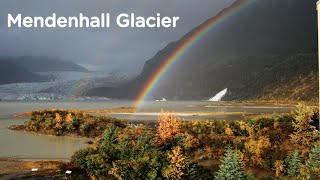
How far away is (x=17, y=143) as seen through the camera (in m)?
51.7

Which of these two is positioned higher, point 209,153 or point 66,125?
point 66,125

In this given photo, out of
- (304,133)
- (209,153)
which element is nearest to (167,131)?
(209,153)

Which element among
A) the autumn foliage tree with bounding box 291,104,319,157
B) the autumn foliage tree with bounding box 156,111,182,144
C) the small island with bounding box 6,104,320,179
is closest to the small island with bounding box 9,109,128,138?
the small island with bounding box 6,104,320,179

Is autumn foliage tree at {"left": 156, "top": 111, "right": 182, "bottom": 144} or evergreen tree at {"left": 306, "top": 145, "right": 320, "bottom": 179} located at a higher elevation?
autumn foliage tree at {"left": 156, "top": 111, "right": 182, "bottom": 144}

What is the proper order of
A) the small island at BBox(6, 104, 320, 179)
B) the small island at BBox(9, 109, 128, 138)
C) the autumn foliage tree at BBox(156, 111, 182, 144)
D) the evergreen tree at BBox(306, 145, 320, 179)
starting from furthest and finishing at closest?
1. the small island at BBox(9, 109, 128, 138)
2. the autumn foliage tree at BBox(156, 111, 182, 144)
3. the small island at BBox(6, 104, 320, 179)
4. the evergreen tree at BBox(306, 145, 320, 179)

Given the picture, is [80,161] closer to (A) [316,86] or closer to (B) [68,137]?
(B) [68,137]

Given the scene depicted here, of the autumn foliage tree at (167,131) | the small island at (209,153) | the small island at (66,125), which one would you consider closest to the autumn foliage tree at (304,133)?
the small island at (209,153)

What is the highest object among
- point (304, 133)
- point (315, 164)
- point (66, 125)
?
point (66, 125)

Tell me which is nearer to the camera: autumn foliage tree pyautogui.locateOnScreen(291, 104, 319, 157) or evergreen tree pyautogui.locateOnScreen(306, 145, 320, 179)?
evergreen tree pyautogui.locateOnScreen(306, 145, 320, 179)

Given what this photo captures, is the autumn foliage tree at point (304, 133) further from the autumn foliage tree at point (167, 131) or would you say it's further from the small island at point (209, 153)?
the autumn foliage tree at point (167, 131)

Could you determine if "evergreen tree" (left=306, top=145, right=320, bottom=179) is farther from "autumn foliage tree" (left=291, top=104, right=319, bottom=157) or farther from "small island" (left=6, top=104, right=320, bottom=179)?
"autumn foliage tree" (left=291, top=104, right=319, bottom=157)

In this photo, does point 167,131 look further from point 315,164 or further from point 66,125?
point 66,125

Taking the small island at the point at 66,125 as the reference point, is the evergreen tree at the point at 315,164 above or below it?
below

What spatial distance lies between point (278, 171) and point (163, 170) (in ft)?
31.9
